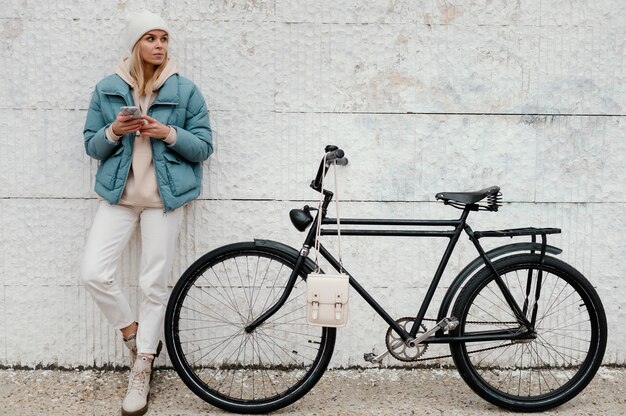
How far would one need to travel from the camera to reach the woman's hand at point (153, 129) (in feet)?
13.7

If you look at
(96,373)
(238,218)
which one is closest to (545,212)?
(238,218)

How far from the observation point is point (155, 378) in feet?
15.9

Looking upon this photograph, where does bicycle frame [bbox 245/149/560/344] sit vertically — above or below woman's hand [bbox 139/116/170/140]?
below

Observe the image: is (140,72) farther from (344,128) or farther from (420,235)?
(420,235)

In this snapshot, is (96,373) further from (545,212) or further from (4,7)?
(545,212)

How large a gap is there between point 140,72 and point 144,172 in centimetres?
58

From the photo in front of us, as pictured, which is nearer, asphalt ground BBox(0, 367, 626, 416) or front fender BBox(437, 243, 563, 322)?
front fender BBox(437, 243, 563, 322)

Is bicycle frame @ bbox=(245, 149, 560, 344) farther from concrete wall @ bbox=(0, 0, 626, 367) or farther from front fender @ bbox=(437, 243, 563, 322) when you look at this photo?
concrete wall @ bbox=(0, 0, 626, 367)

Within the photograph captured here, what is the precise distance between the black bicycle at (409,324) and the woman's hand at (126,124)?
2.70ft

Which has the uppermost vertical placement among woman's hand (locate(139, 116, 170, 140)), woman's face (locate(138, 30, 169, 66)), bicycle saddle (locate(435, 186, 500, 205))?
woman's face (locate(138, 30, 169, 66))

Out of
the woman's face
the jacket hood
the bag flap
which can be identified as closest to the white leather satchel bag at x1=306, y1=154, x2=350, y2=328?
the bag flap

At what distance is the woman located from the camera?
431 cm

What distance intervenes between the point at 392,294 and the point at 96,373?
1998mm

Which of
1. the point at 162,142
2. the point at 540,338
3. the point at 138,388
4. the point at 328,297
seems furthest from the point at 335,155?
the point at 540,338
